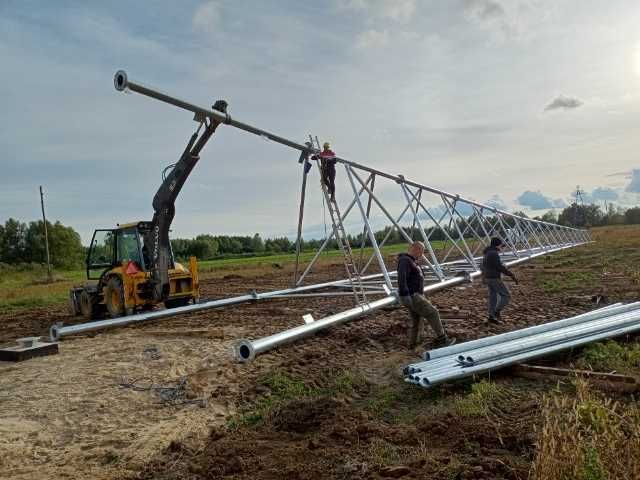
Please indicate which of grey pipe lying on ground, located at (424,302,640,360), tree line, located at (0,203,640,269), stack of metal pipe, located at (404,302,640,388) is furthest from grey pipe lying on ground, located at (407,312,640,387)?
tree line, located at (0,203,640,269)

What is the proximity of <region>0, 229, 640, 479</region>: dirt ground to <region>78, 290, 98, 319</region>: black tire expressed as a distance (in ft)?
10.8

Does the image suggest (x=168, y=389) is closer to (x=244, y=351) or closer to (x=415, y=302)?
(x=244, y=351)

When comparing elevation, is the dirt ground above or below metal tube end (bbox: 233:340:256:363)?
below

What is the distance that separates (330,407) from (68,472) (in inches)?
95.1

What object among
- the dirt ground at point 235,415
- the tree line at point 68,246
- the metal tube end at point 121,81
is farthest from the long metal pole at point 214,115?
the tree line at point 68,246

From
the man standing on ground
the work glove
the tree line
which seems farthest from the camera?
the tree line

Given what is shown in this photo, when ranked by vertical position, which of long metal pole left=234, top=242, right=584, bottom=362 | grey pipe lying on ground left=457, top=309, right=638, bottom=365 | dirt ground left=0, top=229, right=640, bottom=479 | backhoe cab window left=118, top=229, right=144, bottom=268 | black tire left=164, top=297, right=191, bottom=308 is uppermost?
backhoe cab window left=118, top=229, right=144, bottom=268

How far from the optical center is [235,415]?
18.1ft

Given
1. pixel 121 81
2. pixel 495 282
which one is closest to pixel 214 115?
pixel 121 81

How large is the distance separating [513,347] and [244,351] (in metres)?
3.41

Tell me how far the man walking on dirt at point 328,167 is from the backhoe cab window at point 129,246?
15.7ft

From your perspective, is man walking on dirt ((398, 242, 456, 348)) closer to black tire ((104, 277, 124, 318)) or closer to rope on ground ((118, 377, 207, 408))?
rope on ground ((118, 377, 207, 408))

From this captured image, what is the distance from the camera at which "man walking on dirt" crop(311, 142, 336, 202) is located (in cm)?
1091

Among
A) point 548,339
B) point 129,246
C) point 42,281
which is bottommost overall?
point 548,339
